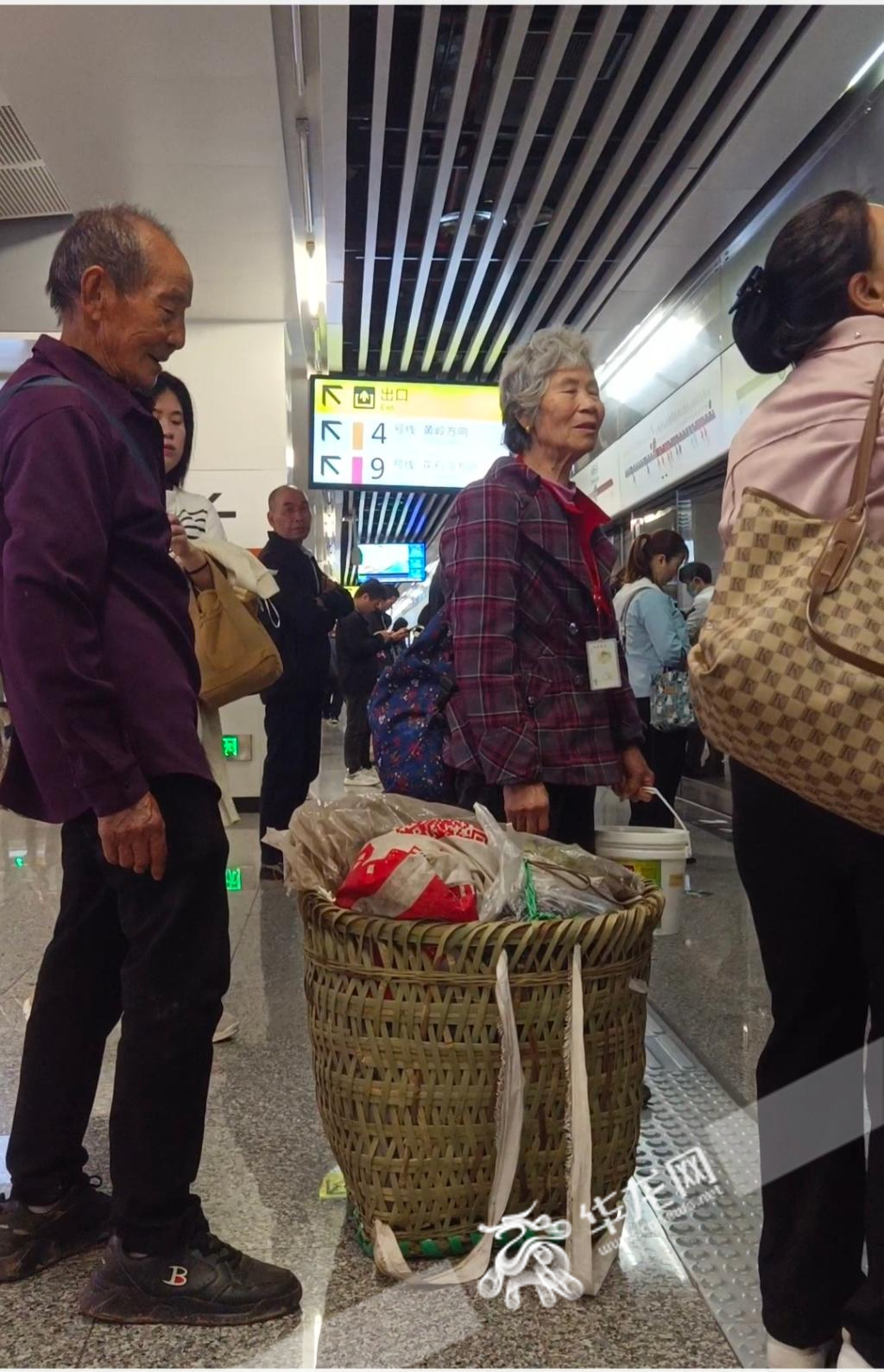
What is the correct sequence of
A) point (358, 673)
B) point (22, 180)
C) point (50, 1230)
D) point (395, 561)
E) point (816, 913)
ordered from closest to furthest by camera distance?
point (816, 913) → point (50, 1230) → point (22, 180) → point (358, 673) → point (395, 561)

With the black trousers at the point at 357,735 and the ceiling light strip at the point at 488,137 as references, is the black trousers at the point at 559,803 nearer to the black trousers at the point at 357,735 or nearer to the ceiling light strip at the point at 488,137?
the ceiling light strip at the point at 488,137

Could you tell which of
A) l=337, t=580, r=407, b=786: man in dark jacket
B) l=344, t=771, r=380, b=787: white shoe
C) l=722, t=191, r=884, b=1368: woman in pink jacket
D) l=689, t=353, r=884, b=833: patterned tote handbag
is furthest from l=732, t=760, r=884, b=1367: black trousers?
l=337, t=580, r=407, b=786: man in dark jacket

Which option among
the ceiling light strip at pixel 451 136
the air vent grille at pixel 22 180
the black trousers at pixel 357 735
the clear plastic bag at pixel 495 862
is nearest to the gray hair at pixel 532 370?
the clear plastic bag at pixel 495 862

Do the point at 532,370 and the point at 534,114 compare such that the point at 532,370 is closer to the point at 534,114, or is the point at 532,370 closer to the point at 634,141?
the point at 534,114

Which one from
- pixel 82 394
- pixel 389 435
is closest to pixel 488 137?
pixel 389 435

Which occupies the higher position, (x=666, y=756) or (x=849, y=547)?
(x=849, y=547)

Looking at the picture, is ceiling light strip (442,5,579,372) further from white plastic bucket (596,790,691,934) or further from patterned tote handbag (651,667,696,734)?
white plastic bucket (596,790,691,934)

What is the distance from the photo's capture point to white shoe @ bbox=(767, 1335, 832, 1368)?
47.3 inches

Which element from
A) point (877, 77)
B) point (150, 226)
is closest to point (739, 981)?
point (150, 226)

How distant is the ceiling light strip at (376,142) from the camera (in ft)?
13.4

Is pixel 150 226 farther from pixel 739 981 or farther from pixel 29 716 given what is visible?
pixel 739 981

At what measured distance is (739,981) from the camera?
2900 millimetres

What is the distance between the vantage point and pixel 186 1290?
4.64ft

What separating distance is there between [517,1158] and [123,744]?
2.62 feet
